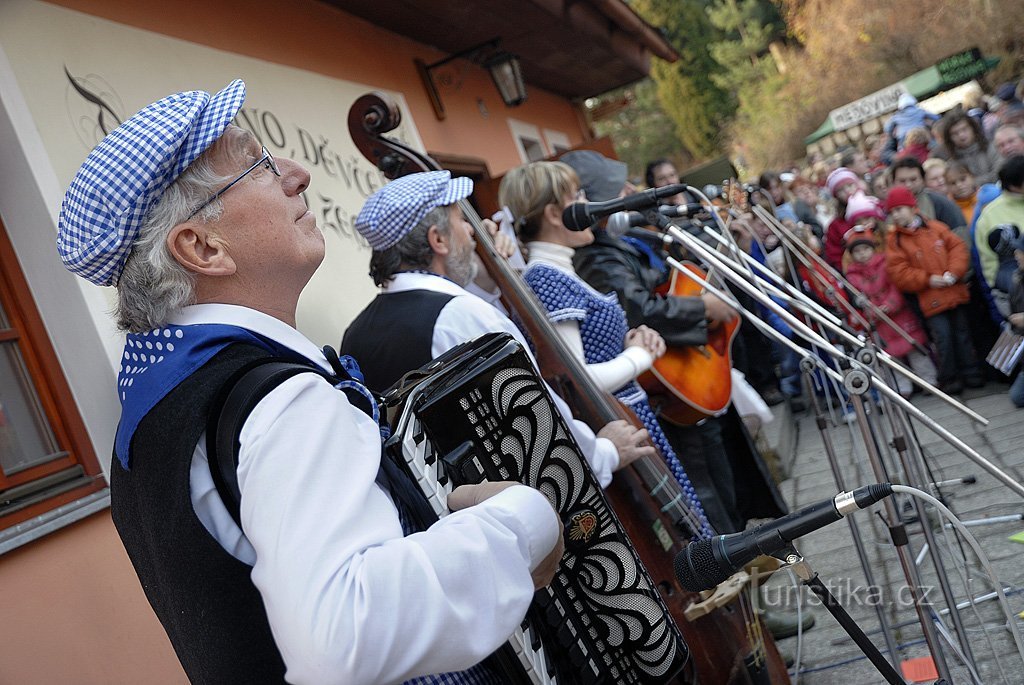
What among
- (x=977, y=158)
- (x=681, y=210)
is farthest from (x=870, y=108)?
(x=681, y=210)

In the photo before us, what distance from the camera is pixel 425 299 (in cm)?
253

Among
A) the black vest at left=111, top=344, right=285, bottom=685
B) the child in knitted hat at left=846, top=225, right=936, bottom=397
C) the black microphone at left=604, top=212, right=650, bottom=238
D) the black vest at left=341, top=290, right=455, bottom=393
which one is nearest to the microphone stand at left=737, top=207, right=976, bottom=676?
the black microphone at left=604, top=212, right=650, bottom=238

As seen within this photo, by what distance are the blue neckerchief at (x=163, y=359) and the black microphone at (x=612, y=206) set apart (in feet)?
5.16

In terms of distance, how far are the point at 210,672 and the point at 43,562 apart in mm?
1524

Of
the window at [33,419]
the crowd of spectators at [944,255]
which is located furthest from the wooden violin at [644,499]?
the crowd of spectators at [944,255]

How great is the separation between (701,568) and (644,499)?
1176 millimetres

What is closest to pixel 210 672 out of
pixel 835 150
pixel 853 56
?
pixel 835 150

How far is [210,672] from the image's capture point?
4.23ft

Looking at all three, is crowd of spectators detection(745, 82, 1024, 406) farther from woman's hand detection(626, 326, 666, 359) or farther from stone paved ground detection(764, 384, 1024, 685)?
woman's hand detection(626, 326, 666, 359)

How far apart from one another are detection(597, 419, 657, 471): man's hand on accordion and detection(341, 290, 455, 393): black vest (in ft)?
1.81

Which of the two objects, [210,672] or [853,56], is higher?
[853,56]

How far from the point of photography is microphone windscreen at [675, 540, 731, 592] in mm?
1384

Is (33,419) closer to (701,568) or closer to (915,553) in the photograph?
(701,568)

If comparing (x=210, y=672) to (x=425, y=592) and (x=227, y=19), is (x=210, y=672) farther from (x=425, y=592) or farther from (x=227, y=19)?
(x=227, y=19)
